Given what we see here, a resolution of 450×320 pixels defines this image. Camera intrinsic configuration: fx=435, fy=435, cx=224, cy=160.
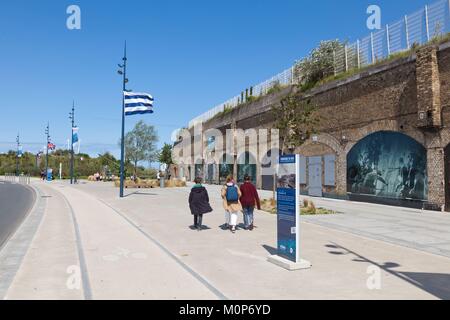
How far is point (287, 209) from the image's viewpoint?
26.1 feet

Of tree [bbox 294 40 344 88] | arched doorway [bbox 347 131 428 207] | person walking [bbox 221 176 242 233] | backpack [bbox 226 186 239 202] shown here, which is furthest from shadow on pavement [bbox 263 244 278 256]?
tree [bbox 294 40 344 88]

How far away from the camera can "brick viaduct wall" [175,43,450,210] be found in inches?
679

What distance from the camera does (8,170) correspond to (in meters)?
92.6

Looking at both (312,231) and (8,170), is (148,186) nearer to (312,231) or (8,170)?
(312,231)

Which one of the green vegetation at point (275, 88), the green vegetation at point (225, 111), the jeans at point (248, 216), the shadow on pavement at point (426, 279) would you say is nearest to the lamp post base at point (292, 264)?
the shadow on pavement at point (426, 279)

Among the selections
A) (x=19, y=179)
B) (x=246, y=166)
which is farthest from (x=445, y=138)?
(x=19, y=179)

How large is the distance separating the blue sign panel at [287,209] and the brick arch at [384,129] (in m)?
12.1

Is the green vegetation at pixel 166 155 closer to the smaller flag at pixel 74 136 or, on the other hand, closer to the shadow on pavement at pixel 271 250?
the smaller flag at pixel 74 136

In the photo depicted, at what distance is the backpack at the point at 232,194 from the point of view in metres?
11.9

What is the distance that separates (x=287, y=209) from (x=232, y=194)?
13.3ft

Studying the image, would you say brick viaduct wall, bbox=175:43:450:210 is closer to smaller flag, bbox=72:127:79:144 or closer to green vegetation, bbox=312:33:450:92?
green vegetation, bbox=312:33:450:92

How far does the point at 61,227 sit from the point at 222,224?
4856 millimetres

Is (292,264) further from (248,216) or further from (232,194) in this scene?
(248,216)

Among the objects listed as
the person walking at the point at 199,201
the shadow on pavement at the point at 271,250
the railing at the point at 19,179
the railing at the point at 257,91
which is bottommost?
the shadow on pavement at the point at 271,250
